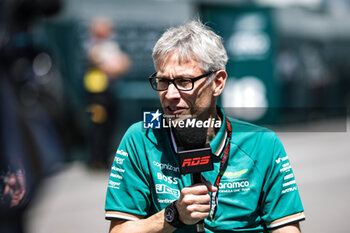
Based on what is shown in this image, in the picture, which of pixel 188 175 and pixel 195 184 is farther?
pixel 188 175

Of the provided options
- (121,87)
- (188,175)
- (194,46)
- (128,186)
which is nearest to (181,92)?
(194,46)

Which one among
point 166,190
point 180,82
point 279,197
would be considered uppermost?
point 180,82

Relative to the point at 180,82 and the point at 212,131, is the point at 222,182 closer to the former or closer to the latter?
the point at 212,131

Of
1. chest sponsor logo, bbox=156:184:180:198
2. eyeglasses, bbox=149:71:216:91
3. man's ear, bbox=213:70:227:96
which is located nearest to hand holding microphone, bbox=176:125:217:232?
chest sponsor logo, bbox=156:184:180:198

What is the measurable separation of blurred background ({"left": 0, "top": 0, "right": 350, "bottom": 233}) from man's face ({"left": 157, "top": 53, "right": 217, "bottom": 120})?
0.62m

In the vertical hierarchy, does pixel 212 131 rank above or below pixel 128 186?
above

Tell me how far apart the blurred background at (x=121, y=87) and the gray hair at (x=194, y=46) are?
0.59 meters

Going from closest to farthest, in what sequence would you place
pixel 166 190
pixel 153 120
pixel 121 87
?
pixel 166 190
pixel 153 120
pixel 121 87

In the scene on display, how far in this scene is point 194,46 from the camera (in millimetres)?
2613

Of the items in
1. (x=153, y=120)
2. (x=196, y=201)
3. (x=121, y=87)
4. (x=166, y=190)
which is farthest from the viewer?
(x=121, y=87)

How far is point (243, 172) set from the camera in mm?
2668

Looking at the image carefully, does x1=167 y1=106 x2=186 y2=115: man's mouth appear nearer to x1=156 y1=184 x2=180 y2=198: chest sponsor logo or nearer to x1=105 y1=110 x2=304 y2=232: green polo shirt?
x1=105 y1=110 x2=304 y2=232: green polo shirt

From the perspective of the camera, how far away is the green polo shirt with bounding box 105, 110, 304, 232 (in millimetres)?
2621

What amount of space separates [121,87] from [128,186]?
740 cm
